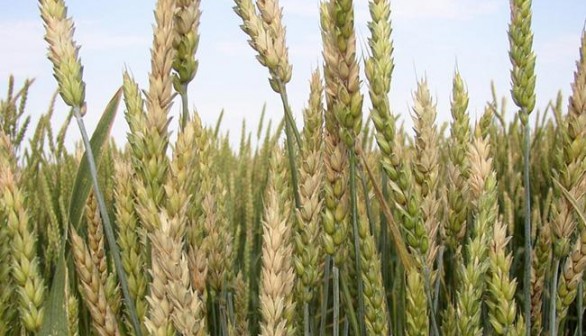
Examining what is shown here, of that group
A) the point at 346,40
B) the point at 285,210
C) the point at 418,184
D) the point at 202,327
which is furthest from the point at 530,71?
the point at 202,327

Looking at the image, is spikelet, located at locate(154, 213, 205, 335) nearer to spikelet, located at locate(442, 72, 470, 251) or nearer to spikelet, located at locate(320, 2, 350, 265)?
spikelet, located at locate(320, 2, 350, 265)

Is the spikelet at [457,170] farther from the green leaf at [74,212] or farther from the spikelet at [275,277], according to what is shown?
the green leaf at [74,212]

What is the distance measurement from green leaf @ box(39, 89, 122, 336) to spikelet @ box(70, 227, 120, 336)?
23 millimetres

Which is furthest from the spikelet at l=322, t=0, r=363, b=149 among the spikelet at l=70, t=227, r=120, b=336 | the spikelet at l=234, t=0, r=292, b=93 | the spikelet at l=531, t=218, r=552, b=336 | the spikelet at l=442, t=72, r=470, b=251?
the spikelet at l=531, t=218, r=552, b=336

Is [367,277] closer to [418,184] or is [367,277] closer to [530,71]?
[418,184]

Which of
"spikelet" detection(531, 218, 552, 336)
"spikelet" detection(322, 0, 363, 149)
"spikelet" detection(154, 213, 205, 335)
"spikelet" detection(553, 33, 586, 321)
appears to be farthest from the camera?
"spikelet" detection(531, 218, 552, 336)

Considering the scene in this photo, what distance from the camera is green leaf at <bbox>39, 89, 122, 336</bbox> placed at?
3.60ft

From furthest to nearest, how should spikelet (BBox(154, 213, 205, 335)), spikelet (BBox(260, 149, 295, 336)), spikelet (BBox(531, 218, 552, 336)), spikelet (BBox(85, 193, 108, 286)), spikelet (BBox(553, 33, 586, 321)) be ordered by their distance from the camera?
spikelet (BBox(531, 218, 552, 336))
spikelet (BBox(553, 33, 586, 321))
spikelet (BBox(85, 193, 108, 286))
spikelet (BBox(260, 149, 295, 336))
spikelet (BBox(154, 213, 205, 335))

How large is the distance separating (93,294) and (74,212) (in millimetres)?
153

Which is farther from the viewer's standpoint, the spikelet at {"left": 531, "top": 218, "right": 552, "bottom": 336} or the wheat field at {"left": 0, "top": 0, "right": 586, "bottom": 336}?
the spikelet at {"left": 531, "top": 218, "right": 552, "bottom": 336}

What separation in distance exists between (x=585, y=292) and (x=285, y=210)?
0.80 meters

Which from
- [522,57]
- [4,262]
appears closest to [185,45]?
[4,262]

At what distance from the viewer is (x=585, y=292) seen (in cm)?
167

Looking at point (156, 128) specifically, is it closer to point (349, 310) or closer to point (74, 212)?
point (74, 212)
